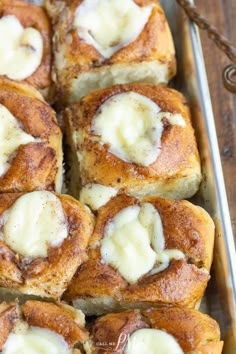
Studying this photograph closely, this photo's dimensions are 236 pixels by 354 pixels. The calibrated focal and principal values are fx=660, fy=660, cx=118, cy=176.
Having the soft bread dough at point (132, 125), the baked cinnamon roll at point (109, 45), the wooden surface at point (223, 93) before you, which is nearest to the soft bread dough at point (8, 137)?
the soft bread dough at point (132, 125)

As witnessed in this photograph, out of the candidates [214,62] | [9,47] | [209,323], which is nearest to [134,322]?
[209,323]

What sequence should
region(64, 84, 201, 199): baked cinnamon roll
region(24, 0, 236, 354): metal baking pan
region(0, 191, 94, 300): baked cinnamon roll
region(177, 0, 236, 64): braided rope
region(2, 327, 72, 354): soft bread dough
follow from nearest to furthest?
region(2, 327, 72, 354): soft bread dough → region(0, 191, 94, 300): baked cinnamon roll → region(24, 0, 236, 354): metal baking pan → region(64, 84, 201, 199): baked cinnamon roll → region(177, 0, 236, 64): braided rope

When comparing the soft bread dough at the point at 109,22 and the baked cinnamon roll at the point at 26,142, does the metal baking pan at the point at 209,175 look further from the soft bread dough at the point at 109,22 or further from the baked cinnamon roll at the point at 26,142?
the baked cinnamon roll at the point at 26,142

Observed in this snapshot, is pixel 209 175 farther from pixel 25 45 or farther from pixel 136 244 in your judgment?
pixel 25 45

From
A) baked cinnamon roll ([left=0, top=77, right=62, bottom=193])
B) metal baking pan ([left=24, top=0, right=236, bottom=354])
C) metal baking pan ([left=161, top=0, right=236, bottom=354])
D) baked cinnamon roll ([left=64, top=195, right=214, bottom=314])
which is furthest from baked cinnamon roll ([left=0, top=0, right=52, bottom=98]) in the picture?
baked cinnamon roll ([left=64, top=195, right=214, bottom=314])

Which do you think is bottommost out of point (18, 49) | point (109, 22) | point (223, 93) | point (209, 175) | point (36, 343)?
point (36, 343)

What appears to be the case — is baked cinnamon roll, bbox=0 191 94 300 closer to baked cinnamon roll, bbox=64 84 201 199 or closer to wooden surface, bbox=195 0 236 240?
baked cinnamon roll, bbox=64 84 201 199

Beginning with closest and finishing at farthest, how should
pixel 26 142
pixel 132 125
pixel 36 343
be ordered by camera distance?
pixel 36 343, pixel 26 142, pixel 132 125

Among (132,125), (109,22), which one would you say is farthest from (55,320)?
(109,22)
